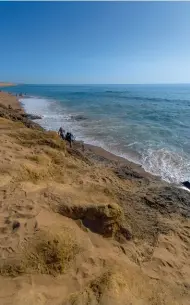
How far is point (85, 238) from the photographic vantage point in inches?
203

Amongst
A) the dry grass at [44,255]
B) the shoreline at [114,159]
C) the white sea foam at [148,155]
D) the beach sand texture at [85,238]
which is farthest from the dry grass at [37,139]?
the dry grass at [44,255]

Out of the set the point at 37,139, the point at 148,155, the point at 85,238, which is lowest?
the point at 148,155

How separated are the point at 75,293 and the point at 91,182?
12.9 ft

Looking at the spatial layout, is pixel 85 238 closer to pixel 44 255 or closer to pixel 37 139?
pixel 44 255

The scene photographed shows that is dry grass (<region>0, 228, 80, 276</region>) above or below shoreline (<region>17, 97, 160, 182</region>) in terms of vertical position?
above

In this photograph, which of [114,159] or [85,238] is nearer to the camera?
[85,238]

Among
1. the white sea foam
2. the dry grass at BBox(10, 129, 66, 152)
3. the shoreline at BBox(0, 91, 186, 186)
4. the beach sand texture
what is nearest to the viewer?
the beach sand texture

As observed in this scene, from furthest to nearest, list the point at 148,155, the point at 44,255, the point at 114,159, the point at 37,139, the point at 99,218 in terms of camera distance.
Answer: the point at 148,155 → the point at 114,159 → the point at 37,139 → the point at 99,218 → the point at 44,255

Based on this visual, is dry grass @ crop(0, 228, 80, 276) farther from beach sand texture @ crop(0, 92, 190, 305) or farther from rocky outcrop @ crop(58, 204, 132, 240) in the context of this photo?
rocky outcrop @ crop(58, 204, 132, 240)

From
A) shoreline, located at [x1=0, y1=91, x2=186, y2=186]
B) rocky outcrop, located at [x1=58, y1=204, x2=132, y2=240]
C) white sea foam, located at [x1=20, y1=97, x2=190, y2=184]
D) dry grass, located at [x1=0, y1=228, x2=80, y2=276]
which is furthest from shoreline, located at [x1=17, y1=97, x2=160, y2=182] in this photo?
dry grass, located at [x1=0, y1=228, x2=80, y2=276]

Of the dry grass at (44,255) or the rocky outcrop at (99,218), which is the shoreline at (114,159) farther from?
the dry grass at (44,255)

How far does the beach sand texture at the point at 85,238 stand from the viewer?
13.4ft

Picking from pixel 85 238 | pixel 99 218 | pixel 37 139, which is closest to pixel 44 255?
pixel 85 238

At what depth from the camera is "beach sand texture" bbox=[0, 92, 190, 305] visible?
4.08 meters
